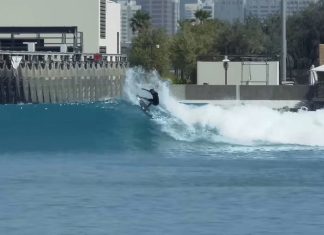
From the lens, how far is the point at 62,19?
96.1 m

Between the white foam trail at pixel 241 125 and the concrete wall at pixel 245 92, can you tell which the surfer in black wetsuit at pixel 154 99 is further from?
the concrete wall at pixel 245 92

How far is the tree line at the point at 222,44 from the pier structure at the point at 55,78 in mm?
22716

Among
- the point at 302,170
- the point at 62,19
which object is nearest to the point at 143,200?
the point at 302,170

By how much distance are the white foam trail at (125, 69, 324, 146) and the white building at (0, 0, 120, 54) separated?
43433 mm

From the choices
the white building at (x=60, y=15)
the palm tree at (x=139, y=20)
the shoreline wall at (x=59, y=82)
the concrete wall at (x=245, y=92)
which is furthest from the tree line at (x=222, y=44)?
the concrete wall at (x=245, y=92)

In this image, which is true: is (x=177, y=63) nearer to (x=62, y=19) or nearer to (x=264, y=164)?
(x=62, y=19)

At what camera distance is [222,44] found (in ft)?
359

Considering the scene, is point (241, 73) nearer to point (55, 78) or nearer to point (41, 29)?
point (55, 78)

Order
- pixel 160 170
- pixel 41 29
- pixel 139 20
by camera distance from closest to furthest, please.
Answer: pixel 160 170 → pixel 41 29 → pixel 139 20

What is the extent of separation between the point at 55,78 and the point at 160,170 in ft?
125

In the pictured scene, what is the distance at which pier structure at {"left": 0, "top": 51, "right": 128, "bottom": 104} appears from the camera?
71.7 m

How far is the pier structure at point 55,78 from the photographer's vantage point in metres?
71.7

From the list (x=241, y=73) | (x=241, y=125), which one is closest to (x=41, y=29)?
(x=241, y=73)

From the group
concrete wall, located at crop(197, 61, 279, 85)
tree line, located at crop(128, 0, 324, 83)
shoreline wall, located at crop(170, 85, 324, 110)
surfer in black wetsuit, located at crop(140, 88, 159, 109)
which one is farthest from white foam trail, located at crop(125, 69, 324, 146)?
tree line, located at crop(128, 0, 324, 83)
